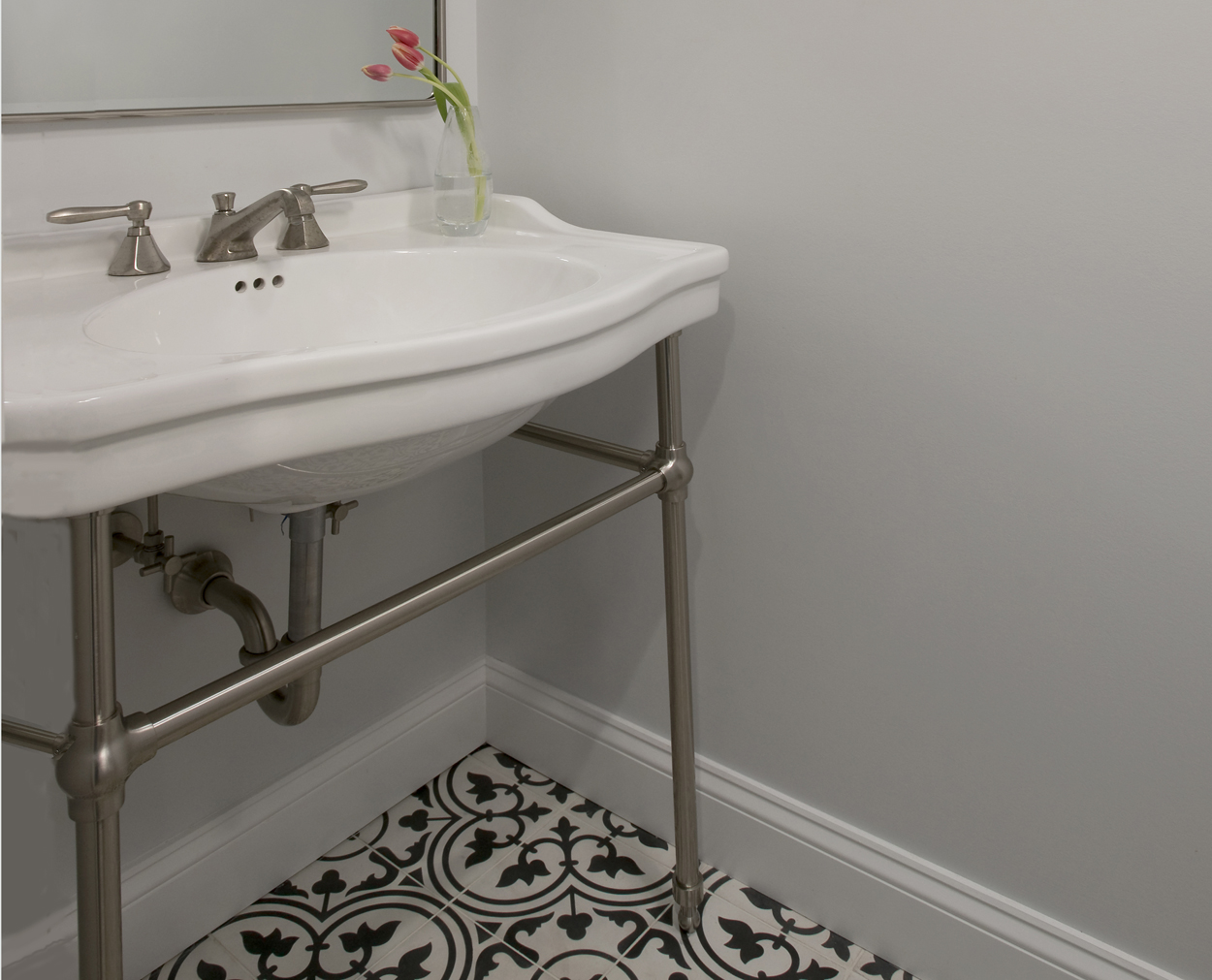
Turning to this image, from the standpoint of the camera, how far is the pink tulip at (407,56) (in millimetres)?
1067

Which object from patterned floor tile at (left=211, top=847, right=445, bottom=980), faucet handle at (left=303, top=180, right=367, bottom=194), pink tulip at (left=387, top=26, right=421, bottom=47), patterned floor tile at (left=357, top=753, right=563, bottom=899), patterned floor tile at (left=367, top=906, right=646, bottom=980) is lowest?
patterned floor tile at (left=367, top=906, right=646, bottom=980)

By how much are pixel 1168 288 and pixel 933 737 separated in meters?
0.55

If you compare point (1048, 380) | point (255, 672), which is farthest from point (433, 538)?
point (1048, 380)

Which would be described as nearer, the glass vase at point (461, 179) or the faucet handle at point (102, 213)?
the faucet handle at point (102, 213)

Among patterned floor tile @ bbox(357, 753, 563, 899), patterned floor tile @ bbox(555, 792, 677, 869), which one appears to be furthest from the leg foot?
patterned floor tile @ bbox(357, 753, 563, 899)

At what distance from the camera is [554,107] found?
126 cm

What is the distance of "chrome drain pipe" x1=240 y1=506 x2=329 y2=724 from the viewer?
1012 mm

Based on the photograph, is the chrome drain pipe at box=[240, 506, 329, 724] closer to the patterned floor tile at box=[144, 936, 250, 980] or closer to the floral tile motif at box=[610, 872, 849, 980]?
the patterned floor tile at box=[144, 936, 250, 980]

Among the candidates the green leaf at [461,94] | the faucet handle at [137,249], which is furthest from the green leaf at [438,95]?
the faucet handle at [137,249]

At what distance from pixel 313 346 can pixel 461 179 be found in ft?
1.31

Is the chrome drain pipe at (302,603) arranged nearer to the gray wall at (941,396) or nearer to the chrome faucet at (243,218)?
the chrome faucet at (243,218)

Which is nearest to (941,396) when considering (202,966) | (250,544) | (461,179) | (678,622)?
(678,622)

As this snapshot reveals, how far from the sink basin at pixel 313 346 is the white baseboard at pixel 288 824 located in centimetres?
60

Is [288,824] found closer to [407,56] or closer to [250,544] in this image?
[250,544]
